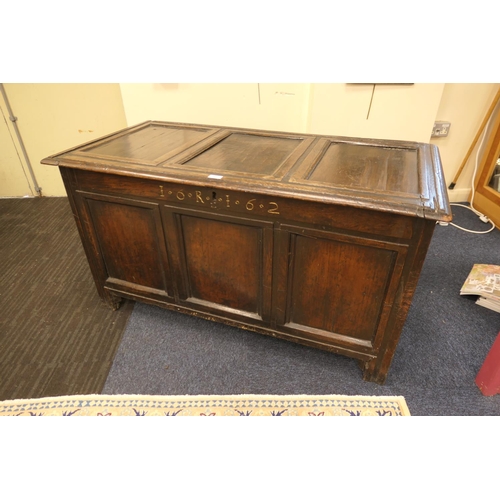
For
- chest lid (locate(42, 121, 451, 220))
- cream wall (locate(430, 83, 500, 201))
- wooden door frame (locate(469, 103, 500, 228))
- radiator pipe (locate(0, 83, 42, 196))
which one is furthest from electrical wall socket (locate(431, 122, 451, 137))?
radiator pipe (locate(0, 83, 42, 196))

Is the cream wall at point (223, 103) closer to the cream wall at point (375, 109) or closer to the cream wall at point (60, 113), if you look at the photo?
Answer: the cream wall at point (375, 109)

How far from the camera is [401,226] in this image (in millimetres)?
1060

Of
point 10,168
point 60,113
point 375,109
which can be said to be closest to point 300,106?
point 375,109

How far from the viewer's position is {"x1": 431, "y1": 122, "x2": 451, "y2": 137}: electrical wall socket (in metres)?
2.54

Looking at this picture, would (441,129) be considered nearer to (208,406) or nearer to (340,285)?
(340,285)

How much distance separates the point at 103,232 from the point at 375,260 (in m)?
1.17

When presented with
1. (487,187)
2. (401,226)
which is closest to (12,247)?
(401,226)

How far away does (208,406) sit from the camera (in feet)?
4.45

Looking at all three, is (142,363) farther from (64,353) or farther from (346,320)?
(346,320)

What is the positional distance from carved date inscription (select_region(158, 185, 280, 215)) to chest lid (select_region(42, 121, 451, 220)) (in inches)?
2.1

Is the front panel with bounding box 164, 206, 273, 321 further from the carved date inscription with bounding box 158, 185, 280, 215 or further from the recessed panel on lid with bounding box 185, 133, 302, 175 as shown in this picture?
the recessed panel on lid with bounding box 185, 133, 302, 175

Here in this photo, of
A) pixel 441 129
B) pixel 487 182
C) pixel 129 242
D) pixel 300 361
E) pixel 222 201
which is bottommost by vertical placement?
pixel 300 361

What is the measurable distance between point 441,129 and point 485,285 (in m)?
1.31

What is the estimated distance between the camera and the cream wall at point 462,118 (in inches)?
96.2
